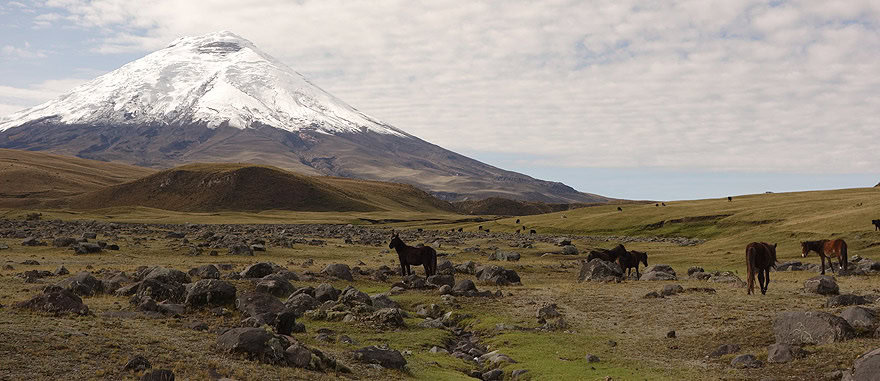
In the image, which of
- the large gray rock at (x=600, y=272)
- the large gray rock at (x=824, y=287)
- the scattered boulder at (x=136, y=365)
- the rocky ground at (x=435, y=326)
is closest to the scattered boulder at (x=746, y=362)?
the rocky ground at (x=435, y=326)

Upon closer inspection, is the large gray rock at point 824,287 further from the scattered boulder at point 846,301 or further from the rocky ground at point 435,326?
the scattered boulder at point 846,301

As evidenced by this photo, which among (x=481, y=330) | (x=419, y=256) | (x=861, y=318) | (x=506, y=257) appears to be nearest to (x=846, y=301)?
(x=861, y=318)

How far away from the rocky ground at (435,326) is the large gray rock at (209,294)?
0.06 m

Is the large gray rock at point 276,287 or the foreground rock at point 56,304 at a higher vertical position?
the foreground rock at point 56,304

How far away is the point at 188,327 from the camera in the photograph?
24.4 metres

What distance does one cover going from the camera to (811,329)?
72.8ft

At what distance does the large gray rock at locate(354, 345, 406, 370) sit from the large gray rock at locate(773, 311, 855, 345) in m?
13.1

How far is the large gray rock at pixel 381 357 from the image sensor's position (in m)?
21.8

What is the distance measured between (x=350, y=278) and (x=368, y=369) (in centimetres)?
2393

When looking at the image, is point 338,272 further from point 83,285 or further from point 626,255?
point 626,255

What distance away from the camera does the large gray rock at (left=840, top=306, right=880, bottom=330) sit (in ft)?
73.0

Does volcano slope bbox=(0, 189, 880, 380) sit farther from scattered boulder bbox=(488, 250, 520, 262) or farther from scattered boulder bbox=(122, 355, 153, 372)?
scattered boulder bbox=(488, 250, 520, 262)

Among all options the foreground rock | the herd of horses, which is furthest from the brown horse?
the foreground rock

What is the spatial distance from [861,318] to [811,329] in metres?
2.05
